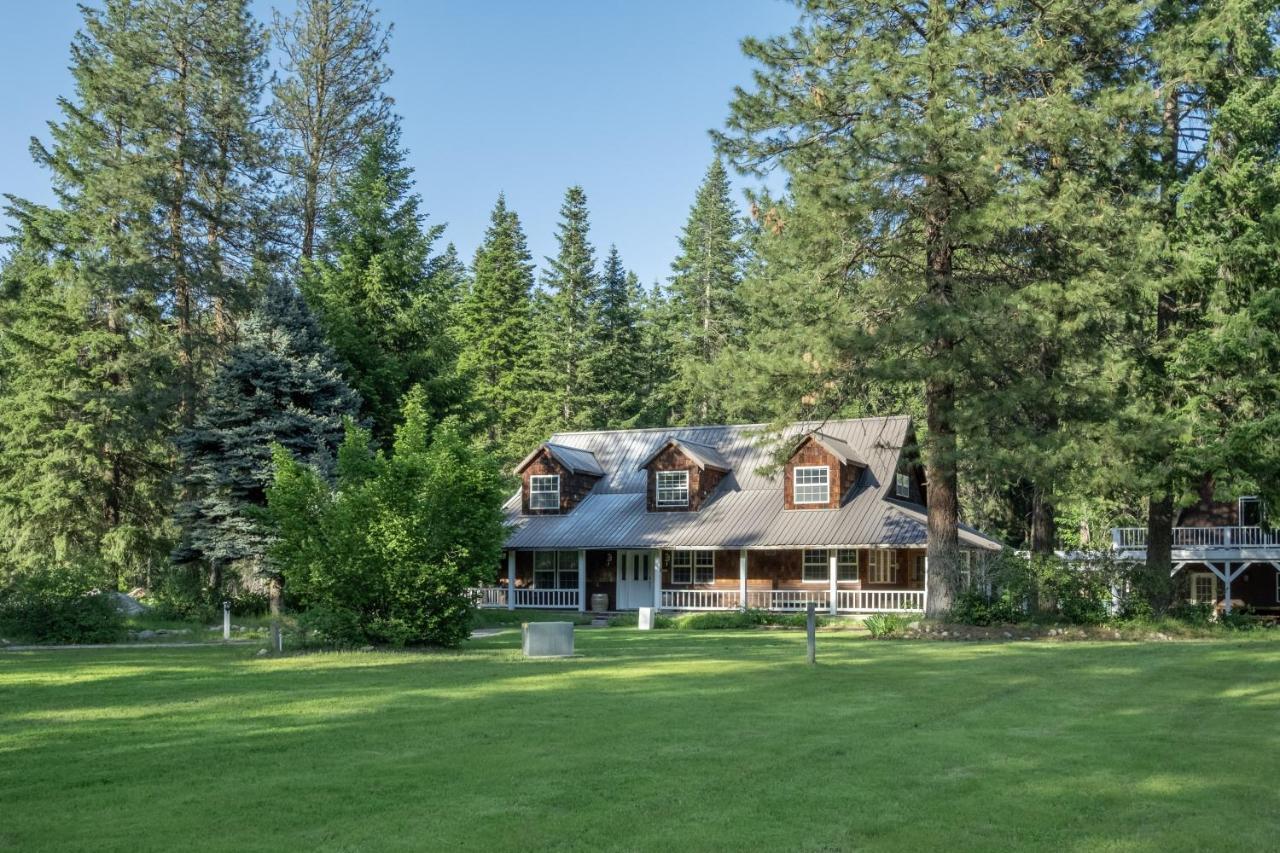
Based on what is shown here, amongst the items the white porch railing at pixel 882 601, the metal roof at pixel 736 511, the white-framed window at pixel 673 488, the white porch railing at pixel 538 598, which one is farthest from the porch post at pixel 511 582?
the white porch railing at pixel 882 601

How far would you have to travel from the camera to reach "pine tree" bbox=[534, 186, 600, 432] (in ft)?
192

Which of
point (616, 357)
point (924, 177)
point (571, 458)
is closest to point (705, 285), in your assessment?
point (616, 357)

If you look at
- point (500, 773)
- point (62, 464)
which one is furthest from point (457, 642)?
point (62, 464)

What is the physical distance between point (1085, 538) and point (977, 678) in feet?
123

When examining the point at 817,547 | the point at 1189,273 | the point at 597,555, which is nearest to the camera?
the point at 1189,273

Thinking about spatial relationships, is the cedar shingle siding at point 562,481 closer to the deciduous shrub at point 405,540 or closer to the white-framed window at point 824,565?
the white-framed window at point 824,565

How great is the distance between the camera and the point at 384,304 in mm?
36781

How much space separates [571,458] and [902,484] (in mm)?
11997

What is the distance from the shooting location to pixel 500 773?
340 inches

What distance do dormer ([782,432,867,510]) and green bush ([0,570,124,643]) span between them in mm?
21216

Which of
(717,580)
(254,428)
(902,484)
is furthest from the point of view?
(717,580)

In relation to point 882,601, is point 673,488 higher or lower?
higher

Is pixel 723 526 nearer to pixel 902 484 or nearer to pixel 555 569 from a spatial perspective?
pixel 902 484

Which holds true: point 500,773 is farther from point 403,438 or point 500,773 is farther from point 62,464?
point 62,464
